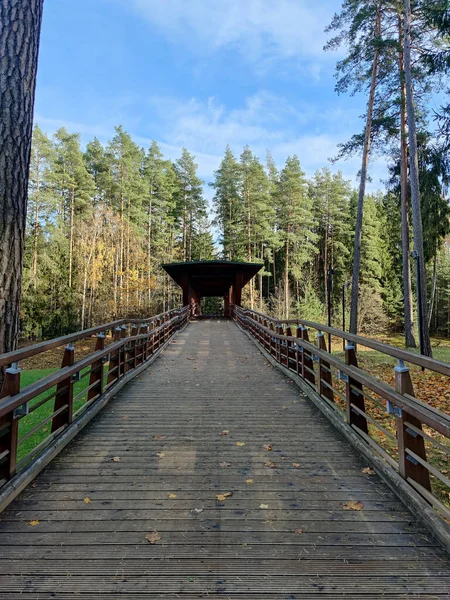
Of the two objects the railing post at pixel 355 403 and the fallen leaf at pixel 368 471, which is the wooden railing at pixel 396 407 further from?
the fallen leaf at pixel 368 471

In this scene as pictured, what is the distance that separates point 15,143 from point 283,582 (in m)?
3.65

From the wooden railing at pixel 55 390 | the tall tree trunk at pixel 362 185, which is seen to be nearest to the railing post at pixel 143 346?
the wooden railing at pixel 55 390

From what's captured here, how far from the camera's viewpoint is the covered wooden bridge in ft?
5.85

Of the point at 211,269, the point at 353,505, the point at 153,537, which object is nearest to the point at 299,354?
the point at 353,505

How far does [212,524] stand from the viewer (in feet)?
7.34

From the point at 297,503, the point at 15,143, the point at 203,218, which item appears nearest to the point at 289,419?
the point at 297,503

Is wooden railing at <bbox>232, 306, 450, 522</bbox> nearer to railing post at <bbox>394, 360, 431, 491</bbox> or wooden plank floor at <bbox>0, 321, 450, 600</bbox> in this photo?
railing post at <bbox>394, 360, 431, 491</bbox>

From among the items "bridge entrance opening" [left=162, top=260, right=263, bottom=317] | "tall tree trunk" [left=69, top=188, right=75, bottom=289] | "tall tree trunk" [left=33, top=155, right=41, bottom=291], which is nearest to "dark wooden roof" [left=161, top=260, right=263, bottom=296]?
"bridge entrance opening" [left=162, top=260, right=263, bottom=317]

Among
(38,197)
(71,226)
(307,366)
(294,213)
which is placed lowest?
(307,366)

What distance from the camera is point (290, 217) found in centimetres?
3466

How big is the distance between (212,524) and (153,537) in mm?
375

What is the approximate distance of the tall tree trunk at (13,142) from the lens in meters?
2.90

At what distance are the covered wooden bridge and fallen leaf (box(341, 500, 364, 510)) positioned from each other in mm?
11

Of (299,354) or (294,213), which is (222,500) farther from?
(294,213)
